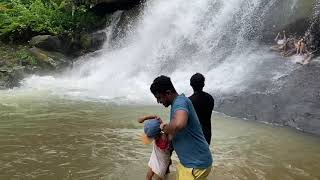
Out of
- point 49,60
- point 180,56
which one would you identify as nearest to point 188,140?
point 180,56

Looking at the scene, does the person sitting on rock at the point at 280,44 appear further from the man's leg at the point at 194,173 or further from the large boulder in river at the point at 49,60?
the man's leg at the point at 194,173

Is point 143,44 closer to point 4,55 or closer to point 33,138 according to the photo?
point 4,55

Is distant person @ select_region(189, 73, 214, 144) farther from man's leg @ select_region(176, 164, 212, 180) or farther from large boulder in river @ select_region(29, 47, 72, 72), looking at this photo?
large boulder in river @ select_region(29, 47, 72, 72)

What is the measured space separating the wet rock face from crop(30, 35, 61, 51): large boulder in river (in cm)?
1021

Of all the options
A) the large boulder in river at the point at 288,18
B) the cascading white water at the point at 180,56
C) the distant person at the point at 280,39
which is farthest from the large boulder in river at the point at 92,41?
the distant person at the point at 280,39

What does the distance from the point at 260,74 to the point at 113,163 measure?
271 inches

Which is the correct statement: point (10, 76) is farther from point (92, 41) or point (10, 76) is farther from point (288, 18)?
point (288, 18)

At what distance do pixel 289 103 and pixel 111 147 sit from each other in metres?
4.86

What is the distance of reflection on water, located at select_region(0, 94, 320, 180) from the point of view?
689 centimetres

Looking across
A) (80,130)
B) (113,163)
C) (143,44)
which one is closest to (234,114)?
(80,130)

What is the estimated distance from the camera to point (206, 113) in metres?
5.68

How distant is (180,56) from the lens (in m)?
17.0

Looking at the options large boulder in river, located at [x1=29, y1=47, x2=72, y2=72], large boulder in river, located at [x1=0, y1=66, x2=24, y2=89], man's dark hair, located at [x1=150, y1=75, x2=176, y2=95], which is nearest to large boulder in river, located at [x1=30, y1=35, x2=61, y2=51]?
large boulder in river, located at [x1=29, y1=47, x2=72, y2=72]

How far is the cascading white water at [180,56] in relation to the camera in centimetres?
1391
